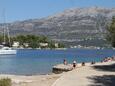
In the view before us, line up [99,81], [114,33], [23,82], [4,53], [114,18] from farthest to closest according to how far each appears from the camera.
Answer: [4,53] < [114,18] < [114,33] < [23,82] < [99,81]

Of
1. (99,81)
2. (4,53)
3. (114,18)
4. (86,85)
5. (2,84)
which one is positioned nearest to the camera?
(2,84)

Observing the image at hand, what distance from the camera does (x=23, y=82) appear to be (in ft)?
103

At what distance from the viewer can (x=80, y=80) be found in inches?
1177

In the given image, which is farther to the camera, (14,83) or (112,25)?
(112,25)

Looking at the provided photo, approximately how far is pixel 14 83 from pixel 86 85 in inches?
256

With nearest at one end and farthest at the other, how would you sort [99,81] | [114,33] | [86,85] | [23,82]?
1. [86,85]
2. [99,81]
3. [23,82]
4. [114,33]

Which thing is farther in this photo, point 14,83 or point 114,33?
point 114,33

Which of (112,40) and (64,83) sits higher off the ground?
(112,40)

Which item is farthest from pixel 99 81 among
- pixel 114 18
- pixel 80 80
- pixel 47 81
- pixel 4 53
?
pixel 4 53

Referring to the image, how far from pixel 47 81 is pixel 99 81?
434 cm

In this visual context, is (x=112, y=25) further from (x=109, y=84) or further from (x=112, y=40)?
(x=109, y=84)

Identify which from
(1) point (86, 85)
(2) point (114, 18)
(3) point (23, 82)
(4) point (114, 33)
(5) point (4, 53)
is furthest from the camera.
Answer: (5) point (4, 53)

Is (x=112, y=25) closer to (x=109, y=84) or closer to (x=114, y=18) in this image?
(x=114, y=18)

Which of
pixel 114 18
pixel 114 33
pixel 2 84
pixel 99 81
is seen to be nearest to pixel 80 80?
pixel 99 81
